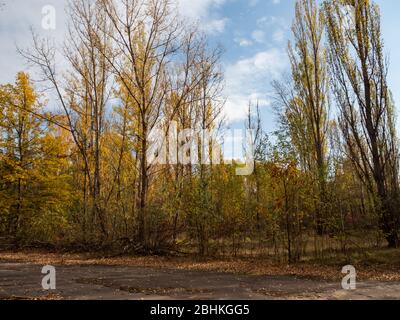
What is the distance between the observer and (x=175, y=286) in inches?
288

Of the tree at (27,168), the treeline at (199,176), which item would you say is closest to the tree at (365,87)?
the treeline at (199,176)

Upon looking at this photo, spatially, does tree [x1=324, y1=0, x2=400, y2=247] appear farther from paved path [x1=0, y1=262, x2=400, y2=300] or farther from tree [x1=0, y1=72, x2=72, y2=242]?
tree [x1=0, y1=72, x2=72, y2=242]

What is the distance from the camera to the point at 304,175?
11.0 metres

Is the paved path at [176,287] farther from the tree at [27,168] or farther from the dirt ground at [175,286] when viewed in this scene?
the tree at [27,168]

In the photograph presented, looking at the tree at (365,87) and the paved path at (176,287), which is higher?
the tree at (365,87)

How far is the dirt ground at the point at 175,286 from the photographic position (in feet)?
20.7

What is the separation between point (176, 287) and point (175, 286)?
0.42 feet

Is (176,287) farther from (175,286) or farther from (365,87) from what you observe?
(365,87)

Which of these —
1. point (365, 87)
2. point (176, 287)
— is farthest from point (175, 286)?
point (365, 87)

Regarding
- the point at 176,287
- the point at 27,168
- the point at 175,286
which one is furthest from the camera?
the point at 27,168
